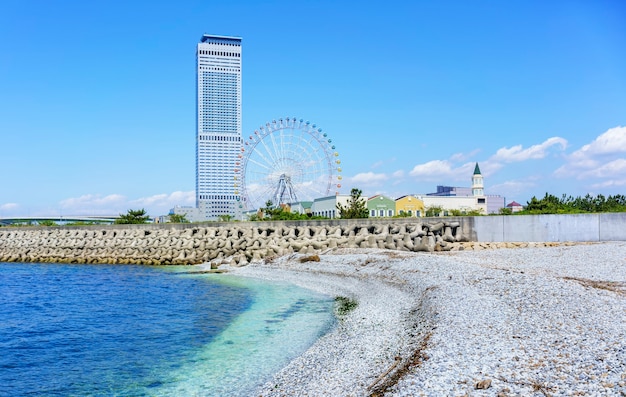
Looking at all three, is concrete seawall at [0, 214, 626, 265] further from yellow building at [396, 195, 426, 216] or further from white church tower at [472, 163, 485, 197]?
white church tower at [472, 163, 485, 197]

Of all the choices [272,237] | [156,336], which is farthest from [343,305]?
[272,237]

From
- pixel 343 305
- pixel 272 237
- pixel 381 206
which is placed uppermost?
pixel 381 206

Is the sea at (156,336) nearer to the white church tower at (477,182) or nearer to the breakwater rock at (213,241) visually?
the breakwater rock at (213,241)

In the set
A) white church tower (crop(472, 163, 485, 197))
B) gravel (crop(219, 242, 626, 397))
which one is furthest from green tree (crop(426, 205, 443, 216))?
gravel (crop(219, 242, 626, 397))

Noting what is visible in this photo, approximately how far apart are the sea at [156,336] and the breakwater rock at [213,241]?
887 centimetres

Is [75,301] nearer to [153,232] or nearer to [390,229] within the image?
[390,229]

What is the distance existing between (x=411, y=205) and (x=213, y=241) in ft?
176

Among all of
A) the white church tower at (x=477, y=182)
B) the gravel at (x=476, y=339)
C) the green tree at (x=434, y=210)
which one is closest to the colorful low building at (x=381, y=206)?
the green tree at (x=434, y=210)

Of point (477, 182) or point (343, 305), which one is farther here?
point (477, 182)

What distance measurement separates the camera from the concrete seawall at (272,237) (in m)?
29.6

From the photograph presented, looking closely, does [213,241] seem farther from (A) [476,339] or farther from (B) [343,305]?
(A) [476,339]

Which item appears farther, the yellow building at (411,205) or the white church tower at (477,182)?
the white church tower at (477,182)

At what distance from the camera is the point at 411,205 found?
88.0 meters

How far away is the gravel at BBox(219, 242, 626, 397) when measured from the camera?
712cm
